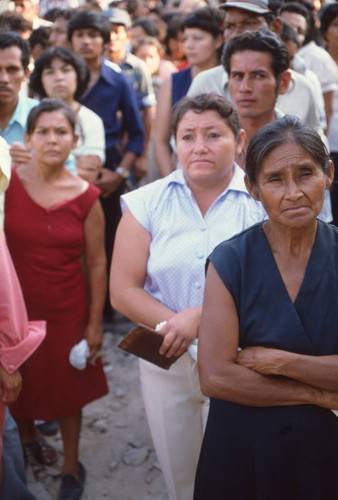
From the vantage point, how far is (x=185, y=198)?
271 cm

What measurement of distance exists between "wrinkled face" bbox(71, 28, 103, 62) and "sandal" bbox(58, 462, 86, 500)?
3.37 metres

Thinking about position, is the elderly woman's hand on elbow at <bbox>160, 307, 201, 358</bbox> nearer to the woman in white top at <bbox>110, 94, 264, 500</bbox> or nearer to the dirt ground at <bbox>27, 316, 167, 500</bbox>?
the woman in white top at <bbox>110, 94, 264, 500</bbox>

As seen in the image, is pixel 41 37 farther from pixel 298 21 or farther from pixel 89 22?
pixel 298 21

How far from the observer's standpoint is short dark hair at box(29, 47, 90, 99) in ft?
14.6

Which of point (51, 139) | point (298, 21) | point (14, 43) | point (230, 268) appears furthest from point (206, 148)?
point (298, 21)

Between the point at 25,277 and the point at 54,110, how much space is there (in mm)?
972

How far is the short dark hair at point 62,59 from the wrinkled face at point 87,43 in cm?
64

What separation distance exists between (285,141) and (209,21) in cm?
334

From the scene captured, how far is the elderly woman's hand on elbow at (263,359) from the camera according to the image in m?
1.98

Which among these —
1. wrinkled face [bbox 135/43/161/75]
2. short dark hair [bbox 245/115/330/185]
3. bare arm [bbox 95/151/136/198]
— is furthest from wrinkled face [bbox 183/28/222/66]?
short dark hair [bbox 245/115/330/185]

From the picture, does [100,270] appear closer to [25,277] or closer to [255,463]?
[25,277]

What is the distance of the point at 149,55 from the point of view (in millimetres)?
7902

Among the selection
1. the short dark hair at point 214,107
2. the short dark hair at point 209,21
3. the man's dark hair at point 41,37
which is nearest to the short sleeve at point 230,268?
the short dark hair at point 214,107

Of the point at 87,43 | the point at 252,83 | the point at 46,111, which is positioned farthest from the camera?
the point at 87,43
